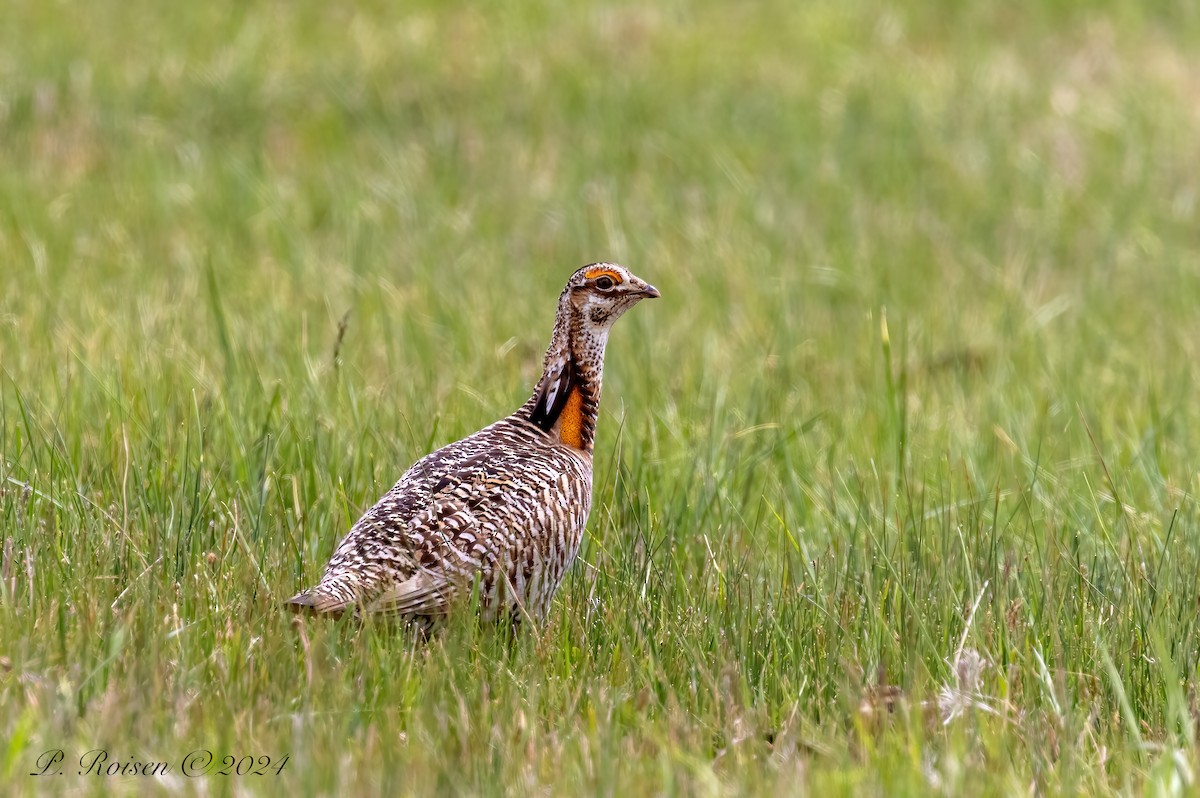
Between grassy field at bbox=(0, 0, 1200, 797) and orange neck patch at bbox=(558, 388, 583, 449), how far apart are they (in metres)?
0.14

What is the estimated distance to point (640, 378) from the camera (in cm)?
729

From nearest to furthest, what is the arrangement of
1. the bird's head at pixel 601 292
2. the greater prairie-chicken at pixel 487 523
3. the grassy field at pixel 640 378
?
the grassy field at pixel 640 378 < the greater prairie-chicken at pixel 487 523 < the bird's head at pixel 601 292

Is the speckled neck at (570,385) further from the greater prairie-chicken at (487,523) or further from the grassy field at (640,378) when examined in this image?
the grassy field at (640,378)

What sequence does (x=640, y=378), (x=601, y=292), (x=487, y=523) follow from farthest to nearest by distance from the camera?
(x=640, y=378)
(x=601, y=292)
(x=487, y=523)

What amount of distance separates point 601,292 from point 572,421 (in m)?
0.39

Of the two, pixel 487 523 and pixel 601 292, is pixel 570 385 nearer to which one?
pixel 601 292

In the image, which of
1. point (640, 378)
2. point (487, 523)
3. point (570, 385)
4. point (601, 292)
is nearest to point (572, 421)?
point (570, 385)

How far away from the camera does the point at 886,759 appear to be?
11.2 feet

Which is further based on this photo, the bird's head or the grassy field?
the bird's head

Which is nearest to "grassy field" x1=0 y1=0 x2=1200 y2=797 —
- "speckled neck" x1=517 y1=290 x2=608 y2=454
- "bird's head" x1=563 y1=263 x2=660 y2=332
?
"speckled neck" x1=517 y1=290 x2=608 y2=454

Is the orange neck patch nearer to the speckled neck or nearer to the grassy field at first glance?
the speckled neck

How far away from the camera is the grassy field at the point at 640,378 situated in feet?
12.1

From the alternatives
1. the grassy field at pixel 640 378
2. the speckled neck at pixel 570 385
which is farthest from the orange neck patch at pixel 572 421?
the grassy field at pixel 640 378

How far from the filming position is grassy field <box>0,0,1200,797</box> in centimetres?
370
